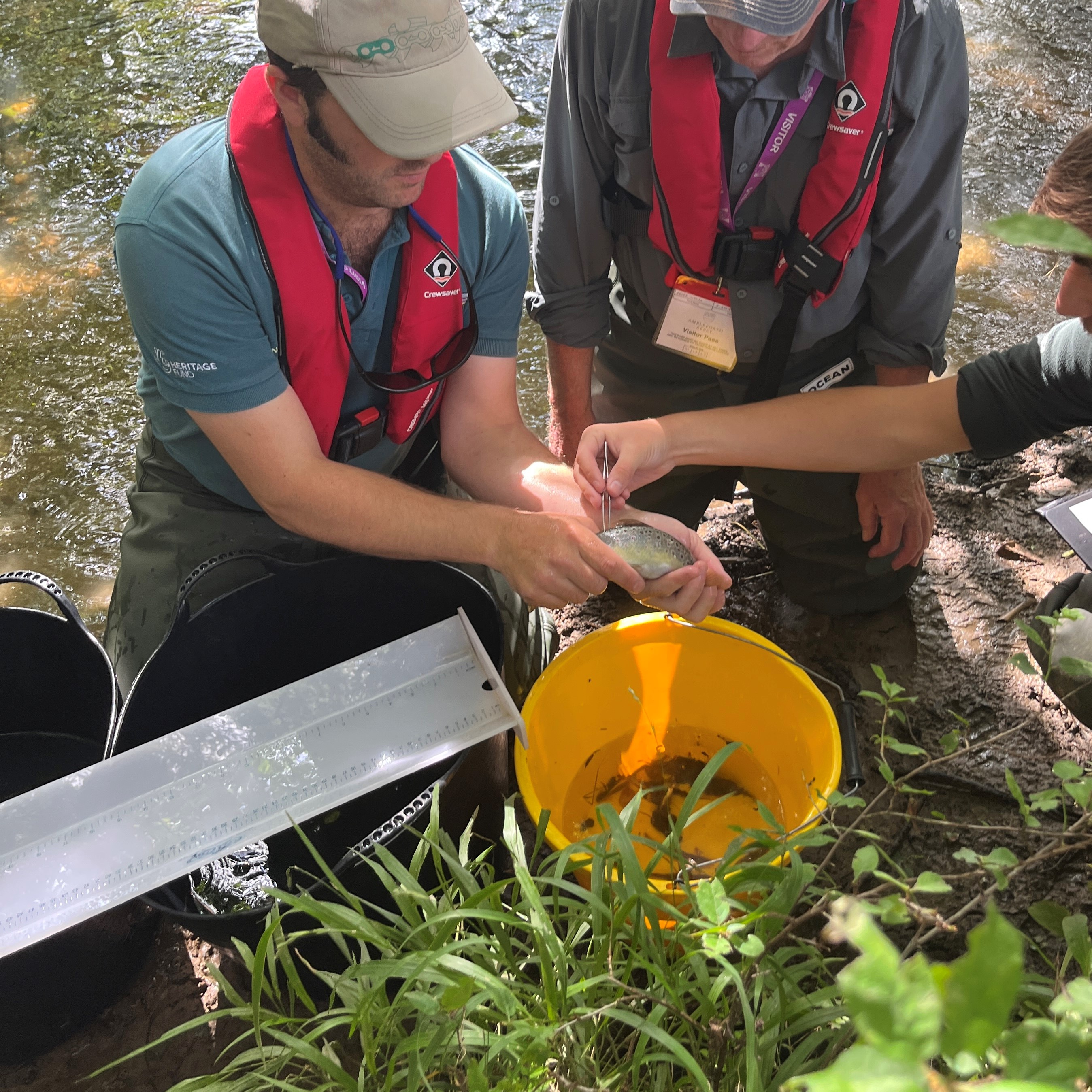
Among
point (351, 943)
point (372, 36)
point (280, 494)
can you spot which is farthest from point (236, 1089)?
point (372, 36)

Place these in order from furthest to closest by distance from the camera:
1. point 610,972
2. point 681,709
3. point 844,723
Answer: point 681,709, point 844,723, point 610,972

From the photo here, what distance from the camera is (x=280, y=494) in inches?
77.2

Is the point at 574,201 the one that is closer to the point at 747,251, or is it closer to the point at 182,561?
the point at 747,251

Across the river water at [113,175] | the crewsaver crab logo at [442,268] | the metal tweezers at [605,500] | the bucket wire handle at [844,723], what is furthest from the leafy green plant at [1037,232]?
the river water at [113,175]

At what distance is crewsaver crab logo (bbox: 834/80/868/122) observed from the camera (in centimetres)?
192

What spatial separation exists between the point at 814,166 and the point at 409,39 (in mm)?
944

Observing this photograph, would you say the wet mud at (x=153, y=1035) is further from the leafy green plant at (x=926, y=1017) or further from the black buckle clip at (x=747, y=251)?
the black buckle clip at (x=747, y=251)

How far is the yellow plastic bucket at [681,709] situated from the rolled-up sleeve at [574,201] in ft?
2.93

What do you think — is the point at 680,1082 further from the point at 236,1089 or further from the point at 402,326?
the point at 402,326

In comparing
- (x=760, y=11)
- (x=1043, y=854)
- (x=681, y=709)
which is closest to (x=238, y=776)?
(x=681, y=709)

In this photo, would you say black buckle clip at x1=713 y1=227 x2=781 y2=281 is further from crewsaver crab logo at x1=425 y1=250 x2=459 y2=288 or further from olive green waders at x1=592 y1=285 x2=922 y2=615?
crewsaver crab logo at x1=425 y1=250 x2=459 y2=288

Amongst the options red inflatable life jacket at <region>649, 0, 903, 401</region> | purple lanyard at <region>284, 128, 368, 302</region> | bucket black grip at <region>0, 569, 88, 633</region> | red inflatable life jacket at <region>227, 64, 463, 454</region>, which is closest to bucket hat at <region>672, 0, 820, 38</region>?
red inflatable life jacket at <region>649, 0, 903, 401</region>

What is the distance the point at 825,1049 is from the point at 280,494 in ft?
4.78

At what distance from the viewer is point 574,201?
229 centimetres
